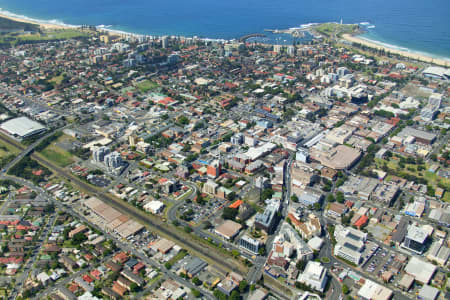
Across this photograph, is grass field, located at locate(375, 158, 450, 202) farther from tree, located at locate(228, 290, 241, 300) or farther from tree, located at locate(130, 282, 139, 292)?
tree, located at locate(130, 282, 139, 292)

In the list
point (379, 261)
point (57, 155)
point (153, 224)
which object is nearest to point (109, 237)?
point (153, 224)

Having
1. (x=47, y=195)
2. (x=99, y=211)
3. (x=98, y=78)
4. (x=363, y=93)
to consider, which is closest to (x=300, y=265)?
(x=99, y=211)

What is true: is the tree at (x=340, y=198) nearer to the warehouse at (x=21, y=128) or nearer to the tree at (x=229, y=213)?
the tree at (x=229, y=213)

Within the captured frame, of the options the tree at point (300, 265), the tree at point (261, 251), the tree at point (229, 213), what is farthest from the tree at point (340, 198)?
the tree at point (261, 251)

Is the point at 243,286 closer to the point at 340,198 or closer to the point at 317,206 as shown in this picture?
the point at 317,206

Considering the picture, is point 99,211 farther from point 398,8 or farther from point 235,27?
point 398,8

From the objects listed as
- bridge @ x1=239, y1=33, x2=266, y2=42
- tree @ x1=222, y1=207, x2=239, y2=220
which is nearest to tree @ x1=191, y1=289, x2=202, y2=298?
tree @ x1=222, y1=207, x2=239, y2=220
